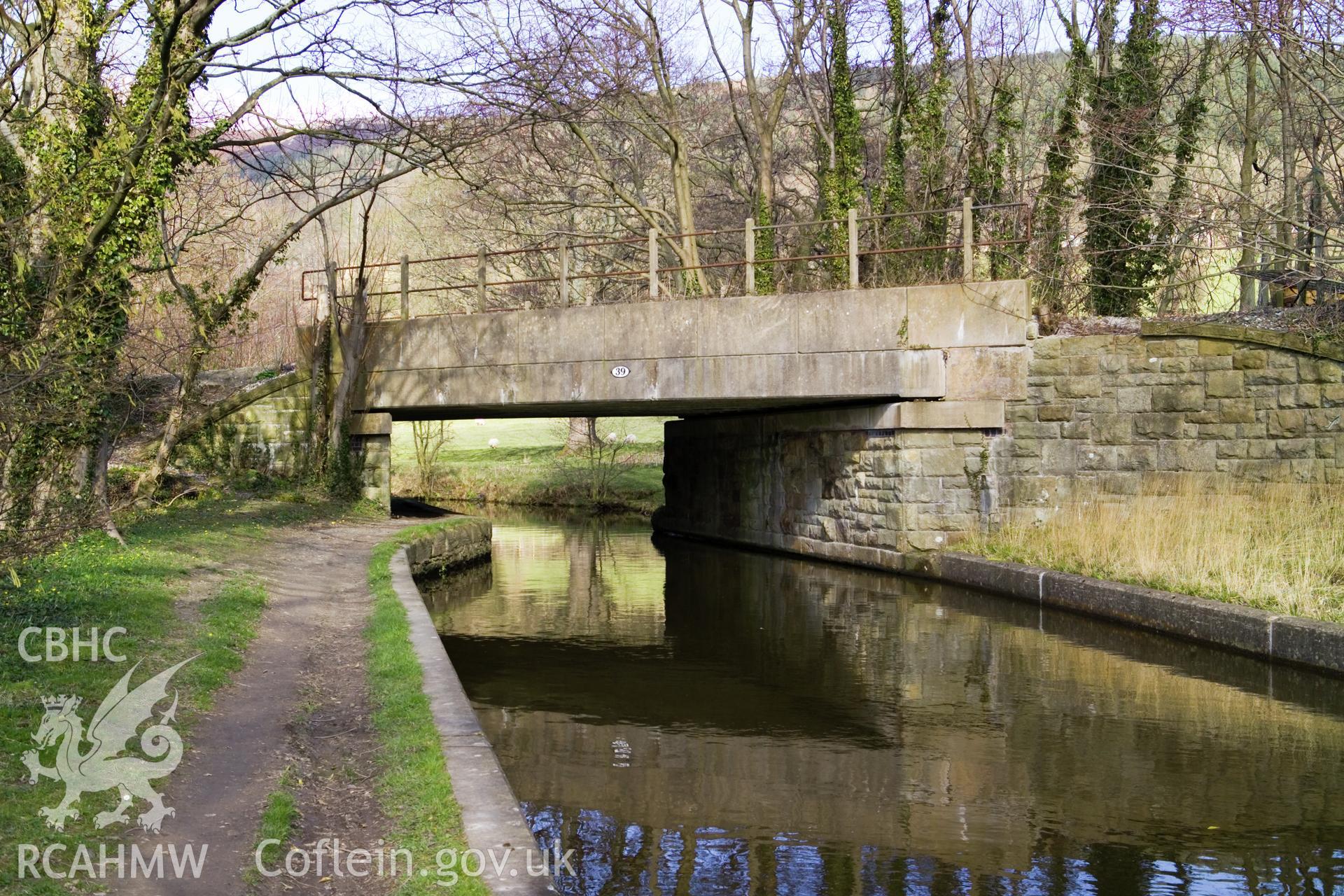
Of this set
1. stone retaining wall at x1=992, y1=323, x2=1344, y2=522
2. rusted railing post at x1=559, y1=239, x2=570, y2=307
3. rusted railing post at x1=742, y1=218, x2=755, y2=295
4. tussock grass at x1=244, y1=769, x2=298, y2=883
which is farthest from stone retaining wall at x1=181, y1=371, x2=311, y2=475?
tussock grass at x1=244, y1=769, x2=298, y2=883

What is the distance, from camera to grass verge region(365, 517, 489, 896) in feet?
15.8

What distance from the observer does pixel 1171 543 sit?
13.2 metres

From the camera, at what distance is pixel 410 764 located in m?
5.94

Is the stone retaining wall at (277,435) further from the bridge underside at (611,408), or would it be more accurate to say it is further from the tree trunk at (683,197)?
the tree trunk at (683,197)

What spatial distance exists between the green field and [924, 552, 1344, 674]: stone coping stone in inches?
756

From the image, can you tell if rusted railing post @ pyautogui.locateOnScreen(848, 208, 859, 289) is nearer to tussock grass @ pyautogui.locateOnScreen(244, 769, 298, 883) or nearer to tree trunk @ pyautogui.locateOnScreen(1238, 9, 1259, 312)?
tree trunk @ pyautogui.locateOnScreen(1238, 9, 1259, 312)

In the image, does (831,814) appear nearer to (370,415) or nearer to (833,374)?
(833,374)

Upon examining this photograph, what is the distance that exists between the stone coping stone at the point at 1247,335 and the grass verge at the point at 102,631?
11.5 meters

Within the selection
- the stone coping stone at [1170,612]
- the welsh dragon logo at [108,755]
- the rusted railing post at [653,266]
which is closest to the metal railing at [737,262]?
the rusted railing post at [653,266]

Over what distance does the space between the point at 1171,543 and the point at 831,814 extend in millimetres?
8174

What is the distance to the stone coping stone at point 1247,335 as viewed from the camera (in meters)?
14.4

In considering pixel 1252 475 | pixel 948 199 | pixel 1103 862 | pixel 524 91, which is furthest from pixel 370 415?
pixel 1103 862

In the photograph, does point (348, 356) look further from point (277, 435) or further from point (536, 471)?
point (536, 471)

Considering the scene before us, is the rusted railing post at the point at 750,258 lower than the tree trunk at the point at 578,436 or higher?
higher
